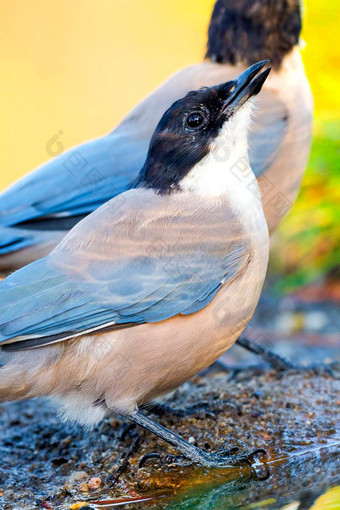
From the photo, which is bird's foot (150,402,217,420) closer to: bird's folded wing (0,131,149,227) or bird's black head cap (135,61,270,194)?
bird's black head cap (135,61,270,194)

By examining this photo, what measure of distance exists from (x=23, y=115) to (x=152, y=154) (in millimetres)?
9068

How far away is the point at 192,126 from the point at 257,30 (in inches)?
80.0

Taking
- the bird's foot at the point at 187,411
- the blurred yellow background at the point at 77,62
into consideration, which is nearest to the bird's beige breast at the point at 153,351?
the bird's foot at the point at 187,411

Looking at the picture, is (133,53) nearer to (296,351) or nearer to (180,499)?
(296,351)

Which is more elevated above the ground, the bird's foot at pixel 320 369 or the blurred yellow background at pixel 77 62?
the blurred yellow background at pixel 77 62

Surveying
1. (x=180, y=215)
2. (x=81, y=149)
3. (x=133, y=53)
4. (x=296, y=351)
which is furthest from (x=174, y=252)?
(x=133, y=53)

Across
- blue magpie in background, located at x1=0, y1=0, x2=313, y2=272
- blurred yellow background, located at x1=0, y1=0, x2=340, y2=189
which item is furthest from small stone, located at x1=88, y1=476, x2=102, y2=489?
blurred yellow background, located at x1=0, y1=0, x2=340, y2=189

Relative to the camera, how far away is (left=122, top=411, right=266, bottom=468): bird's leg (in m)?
3.81

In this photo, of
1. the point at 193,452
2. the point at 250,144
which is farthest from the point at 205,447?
the point at 250,144

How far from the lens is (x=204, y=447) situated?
4.04 metres

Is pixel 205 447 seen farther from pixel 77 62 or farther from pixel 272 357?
pixel 77 62

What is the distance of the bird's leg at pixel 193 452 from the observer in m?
3.81

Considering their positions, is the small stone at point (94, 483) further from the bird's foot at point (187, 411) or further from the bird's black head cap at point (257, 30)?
the bird's black head cap at point (257, 30)

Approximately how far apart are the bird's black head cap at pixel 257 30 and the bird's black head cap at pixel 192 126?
1.71 metres
